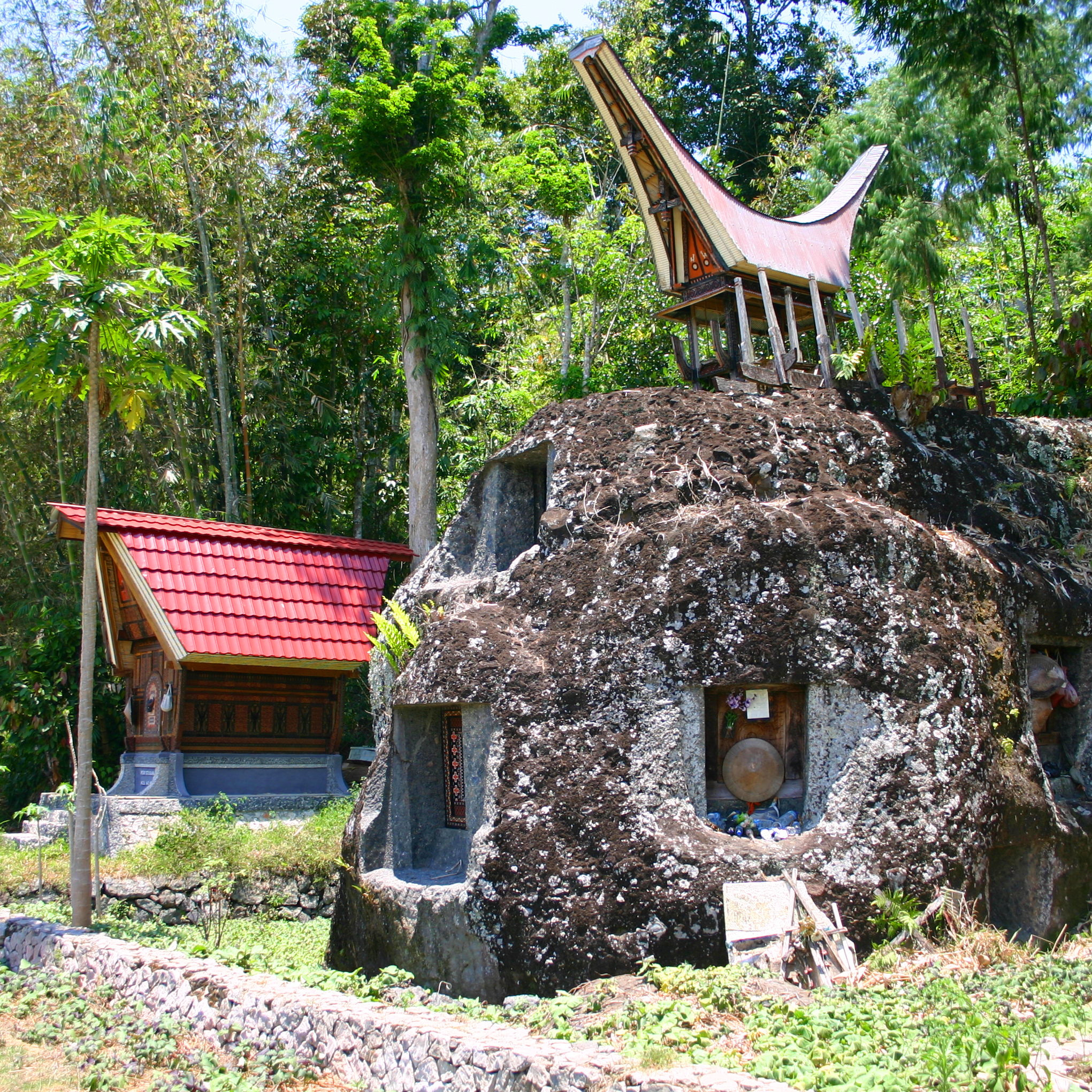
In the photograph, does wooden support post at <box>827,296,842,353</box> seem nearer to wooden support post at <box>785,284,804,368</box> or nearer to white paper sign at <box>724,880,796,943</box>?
wooden support post at <box>785,284,804,368</box>

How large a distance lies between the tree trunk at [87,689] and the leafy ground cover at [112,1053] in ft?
3.53

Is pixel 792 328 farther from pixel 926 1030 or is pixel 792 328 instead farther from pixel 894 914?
pixel 926 1030

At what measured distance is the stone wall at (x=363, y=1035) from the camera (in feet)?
15.0

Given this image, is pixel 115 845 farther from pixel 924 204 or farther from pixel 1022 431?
pixel 924 204

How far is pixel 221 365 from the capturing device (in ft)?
58.5

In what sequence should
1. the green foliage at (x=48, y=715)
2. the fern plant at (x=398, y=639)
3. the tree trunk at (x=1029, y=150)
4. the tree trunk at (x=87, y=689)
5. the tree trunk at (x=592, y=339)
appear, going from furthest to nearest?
the tree trunk at (x=592, y=339) < the green foliage at (x=48, y=715) < the tree trunk at (x=1029, y=150) < the fern plant at (x=398, y=639) < the tree trunk at (x=87, y=689)

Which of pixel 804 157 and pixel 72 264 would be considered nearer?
pixel 72 264

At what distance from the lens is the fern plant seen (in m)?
9.64

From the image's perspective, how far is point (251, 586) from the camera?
518 inches

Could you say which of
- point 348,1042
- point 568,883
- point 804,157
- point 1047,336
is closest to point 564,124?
point 804,157

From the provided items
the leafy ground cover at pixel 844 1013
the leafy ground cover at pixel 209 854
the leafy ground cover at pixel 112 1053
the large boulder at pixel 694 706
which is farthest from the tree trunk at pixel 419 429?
the leafy ground cover at pixel 112 1053

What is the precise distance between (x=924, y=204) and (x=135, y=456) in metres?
13.8

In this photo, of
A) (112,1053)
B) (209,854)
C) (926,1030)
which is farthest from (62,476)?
(926,1030)

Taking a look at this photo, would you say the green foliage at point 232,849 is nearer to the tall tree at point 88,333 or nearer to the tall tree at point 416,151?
the tall tree at point 88,333
